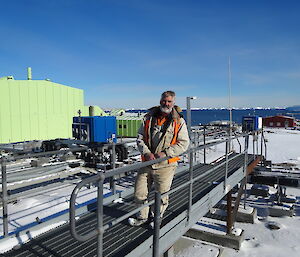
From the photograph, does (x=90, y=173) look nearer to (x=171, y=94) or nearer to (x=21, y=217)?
(x=21, y=217)

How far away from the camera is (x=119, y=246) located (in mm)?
2811

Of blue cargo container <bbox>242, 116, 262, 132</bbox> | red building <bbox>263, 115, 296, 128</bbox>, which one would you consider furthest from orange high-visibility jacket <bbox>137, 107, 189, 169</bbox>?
red building <bbox>263, 115, 296, 128</bbox>

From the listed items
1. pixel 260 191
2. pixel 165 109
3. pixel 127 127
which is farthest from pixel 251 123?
pixel 127 127

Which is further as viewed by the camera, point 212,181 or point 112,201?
point 212,181

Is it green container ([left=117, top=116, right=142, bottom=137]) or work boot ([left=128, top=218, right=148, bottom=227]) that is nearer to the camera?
work boot ([left=128, top=218, right=148, bottom=227])

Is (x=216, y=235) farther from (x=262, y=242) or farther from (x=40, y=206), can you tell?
(x=40, y=206)

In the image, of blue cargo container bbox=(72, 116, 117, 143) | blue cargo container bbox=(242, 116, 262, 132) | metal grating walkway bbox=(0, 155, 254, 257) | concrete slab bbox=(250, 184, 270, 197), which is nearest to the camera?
metal grating walkway bbox=(0, 155, 254, 257)

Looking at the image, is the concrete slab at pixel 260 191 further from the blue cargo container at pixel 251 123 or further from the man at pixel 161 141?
the man at pixel 161 141

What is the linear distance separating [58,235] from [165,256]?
1783 mm

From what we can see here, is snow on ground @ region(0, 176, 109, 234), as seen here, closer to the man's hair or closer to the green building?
the man's hair

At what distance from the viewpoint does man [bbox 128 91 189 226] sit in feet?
10.00

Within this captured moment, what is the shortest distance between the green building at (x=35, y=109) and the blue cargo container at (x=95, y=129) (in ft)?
19.4

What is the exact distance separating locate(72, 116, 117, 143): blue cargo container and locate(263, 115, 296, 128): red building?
3219cm

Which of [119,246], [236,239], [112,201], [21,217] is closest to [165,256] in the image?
[112,201]
